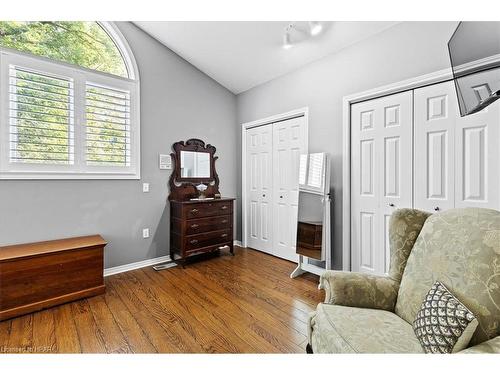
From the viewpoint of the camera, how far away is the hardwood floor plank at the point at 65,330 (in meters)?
1.76

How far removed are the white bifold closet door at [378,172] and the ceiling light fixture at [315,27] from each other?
2.88 ft

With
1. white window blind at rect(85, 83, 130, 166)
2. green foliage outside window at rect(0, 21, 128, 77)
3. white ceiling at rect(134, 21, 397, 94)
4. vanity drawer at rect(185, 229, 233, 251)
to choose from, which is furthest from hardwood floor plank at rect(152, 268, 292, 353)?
white ceiling at rect(134, 21, 397, 94)

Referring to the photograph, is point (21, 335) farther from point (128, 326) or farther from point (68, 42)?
point (68, 42)

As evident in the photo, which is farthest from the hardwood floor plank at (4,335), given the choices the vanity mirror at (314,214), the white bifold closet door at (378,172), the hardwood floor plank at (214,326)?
the white bifold closet door at (378,172)

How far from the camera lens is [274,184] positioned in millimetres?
3828

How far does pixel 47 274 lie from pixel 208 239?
1.80m

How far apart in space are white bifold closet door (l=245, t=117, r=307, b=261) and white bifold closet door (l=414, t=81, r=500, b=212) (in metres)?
1.35

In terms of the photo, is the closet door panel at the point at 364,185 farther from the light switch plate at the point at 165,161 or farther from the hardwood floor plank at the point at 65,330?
the hardwood floor plank at the point at 65,330

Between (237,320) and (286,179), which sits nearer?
(237,320)

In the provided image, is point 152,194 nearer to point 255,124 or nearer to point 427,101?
point 255,124

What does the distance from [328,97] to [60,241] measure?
341cm

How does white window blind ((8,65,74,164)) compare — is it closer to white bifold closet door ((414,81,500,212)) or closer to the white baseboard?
the white baseboard

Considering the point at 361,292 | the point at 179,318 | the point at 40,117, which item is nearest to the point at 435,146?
the point at 361,292

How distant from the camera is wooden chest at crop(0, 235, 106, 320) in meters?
2.15
